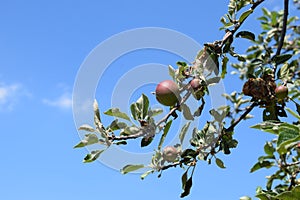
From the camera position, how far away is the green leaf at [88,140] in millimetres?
1864

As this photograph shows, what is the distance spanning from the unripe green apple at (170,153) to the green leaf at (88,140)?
0.32 meters

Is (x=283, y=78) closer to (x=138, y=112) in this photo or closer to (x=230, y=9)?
(x=230, y=9)

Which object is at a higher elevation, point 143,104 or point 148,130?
point 143,104

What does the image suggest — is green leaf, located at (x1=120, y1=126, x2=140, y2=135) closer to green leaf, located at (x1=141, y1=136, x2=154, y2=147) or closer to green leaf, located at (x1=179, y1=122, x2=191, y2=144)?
green leaf, located at (x1=141, y1=136, x2=154, y2=147)

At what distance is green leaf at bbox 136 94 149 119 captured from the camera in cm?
193

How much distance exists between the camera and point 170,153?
2.00 m

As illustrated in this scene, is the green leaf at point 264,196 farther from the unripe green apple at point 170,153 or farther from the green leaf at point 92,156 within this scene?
the green leaf at point 92,156

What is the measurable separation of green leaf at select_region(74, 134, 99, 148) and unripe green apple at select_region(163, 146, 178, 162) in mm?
317

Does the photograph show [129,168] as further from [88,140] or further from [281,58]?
[281,58]

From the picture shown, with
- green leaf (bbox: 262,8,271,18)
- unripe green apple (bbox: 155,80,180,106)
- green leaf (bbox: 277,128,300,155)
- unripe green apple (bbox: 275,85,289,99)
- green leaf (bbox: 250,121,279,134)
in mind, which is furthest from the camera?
green leaf (bbox: 262,8,271,18)

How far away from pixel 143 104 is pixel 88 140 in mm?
276

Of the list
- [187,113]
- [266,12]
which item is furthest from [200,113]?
[266,12]

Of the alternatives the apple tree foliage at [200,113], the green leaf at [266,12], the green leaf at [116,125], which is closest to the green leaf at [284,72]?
the apple tree foliage at [200,113]

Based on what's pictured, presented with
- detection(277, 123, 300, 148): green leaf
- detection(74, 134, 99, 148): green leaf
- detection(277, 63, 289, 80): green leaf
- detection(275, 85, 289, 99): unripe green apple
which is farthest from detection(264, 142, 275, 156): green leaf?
detection(277, 123, 300, 148): green leaf
